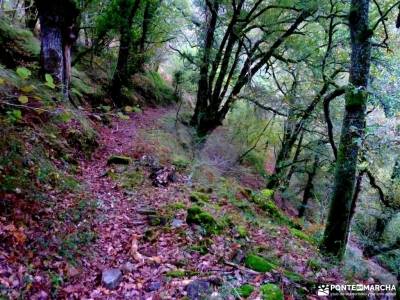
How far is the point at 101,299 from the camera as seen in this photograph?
376cm

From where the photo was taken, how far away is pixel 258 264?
441 centimetres

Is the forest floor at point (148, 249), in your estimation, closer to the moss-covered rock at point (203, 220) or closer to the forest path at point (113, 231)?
the forest path at point (113, 231)

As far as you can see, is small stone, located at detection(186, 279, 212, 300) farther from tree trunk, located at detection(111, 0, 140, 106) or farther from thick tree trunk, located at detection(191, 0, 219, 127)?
tree trunk, located at detection(111, 0, 140, 106)

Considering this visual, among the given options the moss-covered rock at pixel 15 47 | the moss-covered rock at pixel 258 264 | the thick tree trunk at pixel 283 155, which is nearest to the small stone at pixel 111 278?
the moss-covered rock at pixel 258 264

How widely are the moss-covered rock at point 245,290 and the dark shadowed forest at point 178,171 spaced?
0.02m

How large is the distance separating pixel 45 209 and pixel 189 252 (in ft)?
7.15

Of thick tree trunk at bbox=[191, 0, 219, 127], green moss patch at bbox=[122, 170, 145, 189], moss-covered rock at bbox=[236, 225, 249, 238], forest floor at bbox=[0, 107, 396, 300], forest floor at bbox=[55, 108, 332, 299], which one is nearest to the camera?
forest floor at bbox=[0, 107, 396, 300]

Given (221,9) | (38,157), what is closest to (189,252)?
(38,157)

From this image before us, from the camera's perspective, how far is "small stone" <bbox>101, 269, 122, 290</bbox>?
158 inches

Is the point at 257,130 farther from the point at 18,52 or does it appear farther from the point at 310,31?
the point at 18,52

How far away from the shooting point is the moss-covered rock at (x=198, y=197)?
7.04m

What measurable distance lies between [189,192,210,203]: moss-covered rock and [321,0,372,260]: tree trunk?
254 centimetres

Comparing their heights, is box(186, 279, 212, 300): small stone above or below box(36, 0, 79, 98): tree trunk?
below

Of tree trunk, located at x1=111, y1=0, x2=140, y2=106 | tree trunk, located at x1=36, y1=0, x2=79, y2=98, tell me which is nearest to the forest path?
tree trunk, located at x1=36, y1=0, x2=79, y2=98
